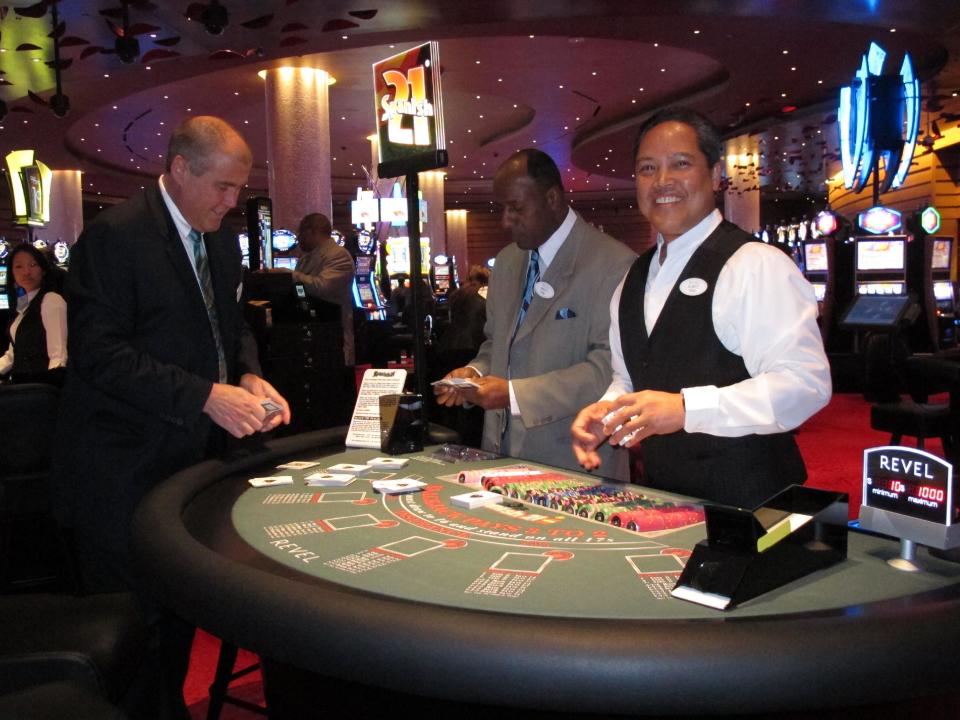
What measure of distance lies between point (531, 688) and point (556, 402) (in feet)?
4.29

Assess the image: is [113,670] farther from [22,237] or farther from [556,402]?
[22,237]

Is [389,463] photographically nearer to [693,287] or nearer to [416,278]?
[416,278]

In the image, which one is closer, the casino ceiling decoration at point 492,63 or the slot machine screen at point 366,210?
the casino ceiling decoration at point 492,63

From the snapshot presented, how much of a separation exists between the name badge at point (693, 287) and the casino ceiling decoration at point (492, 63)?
18.2 ft

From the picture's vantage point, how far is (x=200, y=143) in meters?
2.07

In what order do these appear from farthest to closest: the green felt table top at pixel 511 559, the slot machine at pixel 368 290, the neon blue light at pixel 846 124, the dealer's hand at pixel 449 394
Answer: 1. the slot machine at pixel 368 290
2. the neon blue light at pixel 846 124
3. the dealer's hand at pixel 449 394
4. the green felt table top at pixel 511 559

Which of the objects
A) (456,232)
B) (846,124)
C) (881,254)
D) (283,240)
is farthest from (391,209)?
(456,232)

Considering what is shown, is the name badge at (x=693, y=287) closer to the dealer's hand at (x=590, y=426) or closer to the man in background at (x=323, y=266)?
the dealer's hand at (x=590, y=426)

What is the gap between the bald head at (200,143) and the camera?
81.6 inches

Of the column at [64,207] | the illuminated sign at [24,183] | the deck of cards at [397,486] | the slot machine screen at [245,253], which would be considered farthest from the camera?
the column at [64,207]

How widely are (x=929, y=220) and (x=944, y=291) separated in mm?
925

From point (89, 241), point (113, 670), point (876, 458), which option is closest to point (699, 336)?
point (876, 458)

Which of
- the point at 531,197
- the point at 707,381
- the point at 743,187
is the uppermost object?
the point at 743,187

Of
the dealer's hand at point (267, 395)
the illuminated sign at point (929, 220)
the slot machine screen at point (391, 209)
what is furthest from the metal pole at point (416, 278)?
the slot machine screen at point (391, 209)
